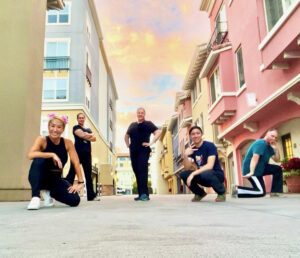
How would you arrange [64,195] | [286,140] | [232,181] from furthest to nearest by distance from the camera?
[232,181] < [286,140] < [64,195]

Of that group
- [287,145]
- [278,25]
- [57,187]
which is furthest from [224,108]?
[57,187]

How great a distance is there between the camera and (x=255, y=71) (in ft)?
39.2

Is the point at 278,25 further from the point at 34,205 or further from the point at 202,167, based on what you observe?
the point at 34,205

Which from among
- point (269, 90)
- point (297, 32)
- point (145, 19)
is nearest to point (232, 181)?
point (269, 90)

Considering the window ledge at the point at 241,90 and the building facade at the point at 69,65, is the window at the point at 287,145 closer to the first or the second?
the window ledge at the point at 241,90

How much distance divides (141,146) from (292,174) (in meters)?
5.36

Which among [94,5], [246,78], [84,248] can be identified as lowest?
[84,248]

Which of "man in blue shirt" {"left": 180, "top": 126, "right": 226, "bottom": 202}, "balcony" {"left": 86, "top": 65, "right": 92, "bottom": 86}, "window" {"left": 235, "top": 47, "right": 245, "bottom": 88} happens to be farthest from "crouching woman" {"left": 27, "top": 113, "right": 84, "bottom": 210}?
"balcony" {"left": 86, "top": 65, "right": 92, "bottom": 86}

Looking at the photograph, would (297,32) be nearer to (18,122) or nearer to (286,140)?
(286,140)

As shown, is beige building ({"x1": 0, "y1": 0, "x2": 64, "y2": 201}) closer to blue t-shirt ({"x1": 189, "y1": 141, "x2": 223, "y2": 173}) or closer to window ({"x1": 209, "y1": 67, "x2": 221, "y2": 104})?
blue t-shirt ({"x1": 189, "y1": 141, "x2": 223, "y2": 173})

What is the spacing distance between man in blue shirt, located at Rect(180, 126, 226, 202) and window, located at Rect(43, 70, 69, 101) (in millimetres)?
18932

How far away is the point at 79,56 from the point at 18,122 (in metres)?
17.7

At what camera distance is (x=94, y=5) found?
1121 inches

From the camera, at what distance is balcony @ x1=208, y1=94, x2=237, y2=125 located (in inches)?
547
